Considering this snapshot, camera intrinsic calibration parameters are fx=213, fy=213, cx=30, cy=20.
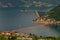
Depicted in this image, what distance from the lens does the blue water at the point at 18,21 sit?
13.0ft

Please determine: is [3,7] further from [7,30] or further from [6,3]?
[7,30]

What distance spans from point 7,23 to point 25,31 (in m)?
0.38

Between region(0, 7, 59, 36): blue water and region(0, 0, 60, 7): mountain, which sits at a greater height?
region(0, 0, 60, 7): mountain

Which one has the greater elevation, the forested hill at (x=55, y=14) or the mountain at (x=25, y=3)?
the mountain at (x=25, y=3)

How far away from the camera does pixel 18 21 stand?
4.03 m

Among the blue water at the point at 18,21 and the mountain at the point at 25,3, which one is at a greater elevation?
the mountain at the point at 25,3

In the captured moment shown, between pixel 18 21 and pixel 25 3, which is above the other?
pixel 25 3

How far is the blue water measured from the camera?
396cm

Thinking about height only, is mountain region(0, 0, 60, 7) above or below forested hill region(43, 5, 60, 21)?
above

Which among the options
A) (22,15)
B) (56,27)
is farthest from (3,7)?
(56,27)

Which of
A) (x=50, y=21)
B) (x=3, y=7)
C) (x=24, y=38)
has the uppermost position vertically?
(x=3, y=7)

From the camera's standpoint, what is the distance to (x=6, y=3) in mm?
4109

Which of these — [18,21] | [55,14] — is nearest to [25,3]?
[18,21]

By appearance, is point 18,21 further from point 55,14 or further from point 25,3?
point 55,14
